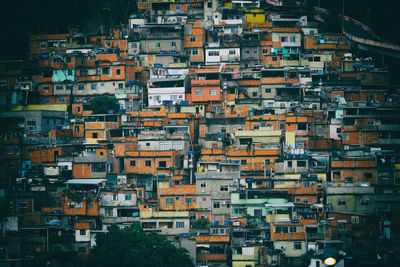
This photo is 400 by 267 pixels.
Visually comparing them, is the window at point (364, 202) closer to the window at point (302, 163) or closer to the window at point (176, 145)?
the window at point (302, 163)

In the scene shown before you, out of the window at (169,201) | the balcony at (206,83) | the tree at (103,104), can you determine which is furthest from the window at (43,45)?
the window at (169,201)

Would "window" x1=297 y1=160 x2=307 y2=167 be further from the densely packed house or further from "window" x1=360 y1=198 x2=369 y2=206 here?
A: "window" x1=360 y1=198 x2=369 y2=206

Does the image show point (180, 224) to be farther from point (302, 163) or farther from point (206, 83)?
point (206, 83)

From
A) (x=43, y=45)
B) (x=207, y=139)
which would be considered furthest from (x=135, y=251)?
(x=43, y=45)

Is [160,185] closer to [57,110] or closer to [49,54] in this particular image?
[57,110]

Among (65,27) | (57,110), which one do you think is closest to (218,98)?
(57,110)

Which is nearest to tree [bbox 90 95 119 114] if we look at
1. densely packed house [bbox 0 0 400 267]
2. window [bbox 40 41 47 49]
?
densely packed house [bbox 0 0 400 267]

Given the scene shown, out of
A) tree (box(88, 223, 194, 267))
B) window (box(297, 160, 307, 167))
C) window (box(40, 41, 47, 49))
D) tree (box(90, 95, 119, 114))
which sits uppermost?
window (box(40, 41, 47, 49))
